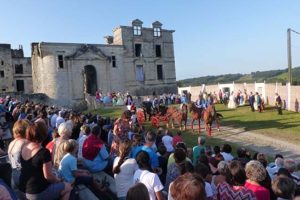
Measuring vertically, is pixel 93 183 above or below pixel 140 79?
below

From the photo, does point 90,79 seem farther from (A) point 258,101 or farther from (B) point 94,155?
(B) point 94,155

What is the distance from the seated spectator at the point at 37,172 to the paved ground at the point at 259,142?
1117cm

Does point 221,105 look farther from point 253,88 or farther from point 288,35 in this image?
point 288,35

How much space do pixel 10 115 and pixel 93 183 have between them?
9616mm

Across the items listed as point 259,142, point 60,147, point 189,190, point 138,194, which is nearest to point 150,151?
point 60,147

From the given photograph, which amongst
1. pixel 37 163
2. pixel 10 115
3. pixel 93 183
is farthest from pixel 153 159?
pixel 10 115

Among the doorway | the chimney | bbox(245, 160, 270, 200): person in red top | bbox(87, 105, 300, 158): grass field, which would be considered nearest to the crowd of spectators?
bbox(245, 160, 270, 200): person in red top

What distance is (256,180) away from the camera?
516 cm

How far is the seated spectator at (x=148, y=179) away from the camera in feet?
16.2

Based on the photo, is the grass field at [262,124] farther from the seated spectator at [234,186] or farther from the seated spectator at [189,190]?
the seated spectator at [189,190]

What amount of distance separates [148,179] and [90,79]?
124 feet

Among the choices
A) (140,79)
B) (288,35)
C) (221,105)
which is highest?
(288,35)

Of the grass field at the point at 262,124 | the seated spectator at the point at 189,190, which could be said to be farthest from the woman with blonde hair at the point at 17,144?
the grass field at the point at 262,124

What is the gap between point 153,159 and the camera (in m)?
6.88
